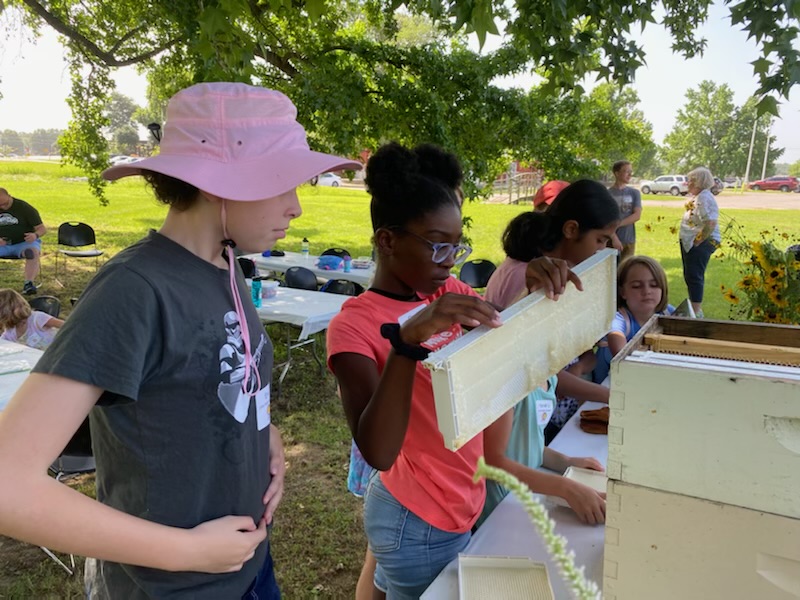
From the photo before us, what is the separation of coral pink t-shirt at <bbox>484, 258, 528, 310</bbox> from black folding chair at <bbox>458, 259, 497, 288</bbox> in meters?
4.79

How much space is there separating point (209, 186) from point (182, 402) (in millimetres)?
422

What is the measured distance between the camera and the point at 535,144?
681cm

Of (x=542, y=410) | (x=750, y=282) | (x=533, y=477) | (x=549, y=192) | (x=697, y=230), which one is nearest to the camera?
(x=533, y=477)

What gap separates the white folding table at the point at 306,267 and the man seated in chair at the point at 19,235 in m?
4.36

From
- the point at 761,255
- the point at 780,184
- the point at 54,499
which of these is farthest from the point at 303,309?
the point at 780,184

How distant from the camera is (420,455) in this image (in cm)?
149

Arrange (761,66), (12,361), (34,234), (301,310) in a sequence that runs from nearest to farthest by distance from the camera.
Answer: (761,66)
(12,361)
(301,310)
(34,234)

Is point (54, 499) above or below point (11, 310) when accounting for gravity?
above

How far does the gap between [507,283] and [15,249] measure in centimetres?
1001

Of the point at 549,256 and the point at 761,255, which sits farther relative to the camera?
the point at 761,255

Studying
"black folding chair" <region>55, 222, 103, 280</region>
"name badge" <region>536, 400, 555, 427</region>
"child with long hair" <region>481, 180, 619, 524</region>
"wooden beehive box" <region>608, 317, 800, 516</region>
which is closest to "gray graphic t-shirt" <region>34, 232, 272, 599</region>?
"wooden beehive box" <region>608, 317, 800, 516</region>

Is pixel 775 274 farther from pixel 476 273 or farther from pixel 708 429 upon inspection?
pixel 476 273

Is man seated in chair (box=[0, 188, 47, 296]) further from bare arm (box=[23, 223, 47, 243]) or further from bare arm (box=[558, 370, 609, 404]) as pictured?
bare arm (box=[558, 370, 609, 404])

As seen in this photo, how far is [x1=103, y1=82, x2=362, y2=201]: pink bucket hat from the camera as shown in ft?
3.59
